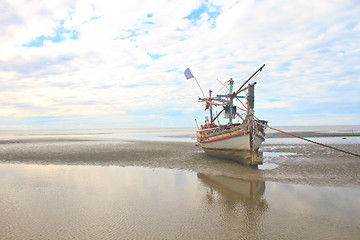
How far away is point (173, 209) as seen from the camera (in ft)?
26.8

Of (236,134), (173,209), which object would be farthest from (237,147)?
(173,209)

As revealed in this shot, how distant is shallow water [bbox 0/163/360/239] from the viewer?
6.34 meters

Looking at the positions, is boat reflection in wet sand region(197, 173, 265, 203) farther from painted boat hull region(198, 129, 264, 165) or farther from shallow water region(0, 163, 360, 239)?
painted boat hull region(198, 129, 264, 165)

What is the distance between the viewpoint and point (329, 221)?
706 cm

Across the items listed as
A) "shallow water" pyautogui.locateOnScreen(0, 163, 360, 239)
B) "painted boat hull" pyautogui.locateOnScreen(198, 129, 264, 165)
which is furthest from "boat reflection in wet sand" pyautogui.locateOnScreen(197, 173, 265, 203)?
"painted boat hull" pyautogui.locateOnScreen(198, 129, 264, 165)

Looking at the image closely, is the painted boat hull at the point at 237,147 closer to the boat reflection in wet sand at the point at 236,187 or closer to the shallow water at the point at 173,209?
the boat reflection in wet sand at the point at 236,187

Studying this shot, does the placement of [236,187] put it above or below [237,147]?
below

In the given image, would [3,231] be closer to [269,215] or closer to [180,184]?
[180,184]

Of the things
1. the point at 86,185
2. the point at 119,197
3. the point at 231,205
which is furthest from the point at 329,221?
the point at 86,185

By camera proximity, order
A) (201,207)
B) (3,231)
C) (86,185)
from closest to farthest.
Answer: (3,231), (201,207), (86,185)

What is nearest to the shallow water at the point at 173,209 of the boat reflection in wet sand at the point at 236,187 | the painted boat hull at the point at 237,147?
the boat reflection in wet sand at the point at 236,187

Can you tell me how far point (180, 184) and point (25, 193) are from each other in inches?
300

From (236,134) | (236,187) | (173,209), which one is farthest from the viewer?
(236,134)

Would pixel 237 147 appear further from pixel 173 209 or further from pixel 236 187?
pixel 173 209
